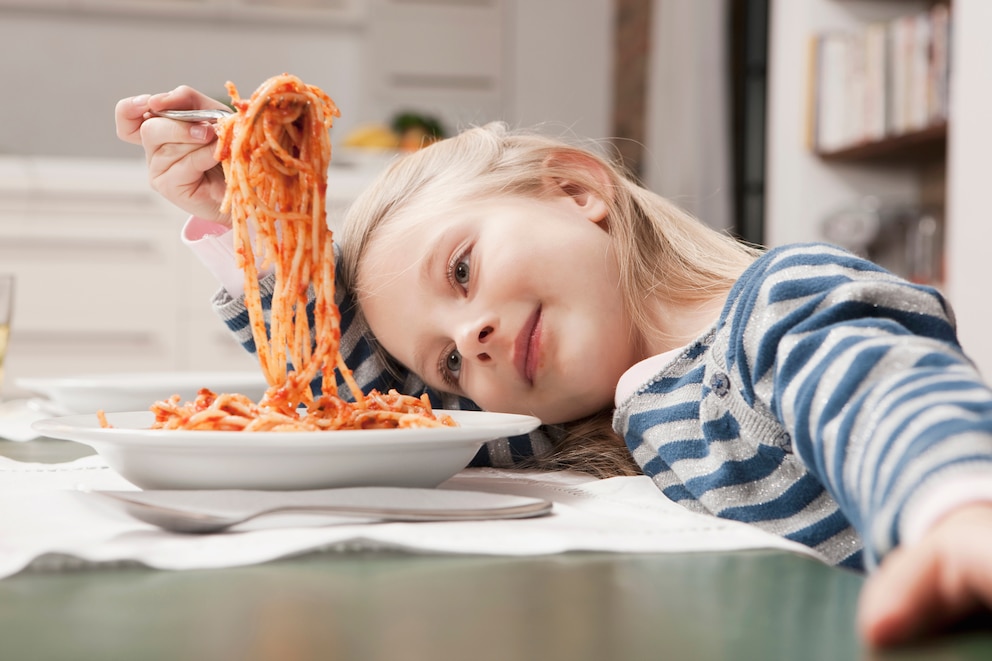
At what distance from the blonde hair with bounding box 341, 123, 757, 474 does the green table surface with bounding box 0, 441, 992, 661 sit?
0.54m

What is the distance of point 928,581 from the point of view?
33 centimetres

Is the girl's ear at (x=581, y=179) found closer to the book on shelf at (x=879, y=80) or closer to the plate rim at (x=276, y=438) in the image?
the plate rim at (x=276, y=438)

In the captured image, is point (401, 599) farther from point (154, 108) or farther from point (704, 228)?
point (704, 228)

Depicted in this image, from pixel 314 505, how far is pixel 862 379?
286mm

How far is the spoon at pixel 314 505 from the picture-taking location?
504 mm

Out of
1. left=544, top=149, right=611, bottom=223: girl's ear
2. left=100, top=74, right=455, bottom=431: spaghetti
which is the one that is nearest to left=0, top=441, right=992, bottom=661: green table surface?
left=100, top=74, right=455, bottom=431: spaghetti

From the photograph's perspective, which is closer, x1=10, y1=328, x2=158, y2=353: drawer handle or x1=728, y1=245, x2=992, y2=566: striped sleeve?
x1=728, y1=245, x2=992, y2=566: striped sleeve

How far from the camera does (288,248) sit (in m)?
0.75

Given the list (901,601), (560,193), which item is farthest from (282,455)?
(560,193)

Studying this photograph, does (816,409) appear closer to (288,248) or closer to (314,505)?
(314,505)

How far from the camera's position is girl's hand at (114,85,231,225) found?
3.01 ft

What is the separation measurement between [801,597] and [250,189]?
49 centimetres

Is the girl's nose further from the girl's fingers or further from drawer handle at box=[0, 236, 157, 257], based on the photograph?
drawer handle at box=[0, 236, 157, 257]

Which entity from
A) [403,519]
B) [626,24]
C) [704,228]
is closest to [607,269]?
[704,228]
